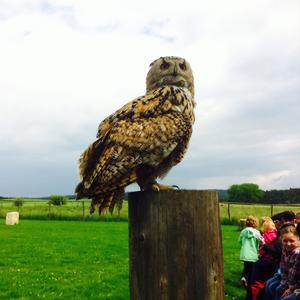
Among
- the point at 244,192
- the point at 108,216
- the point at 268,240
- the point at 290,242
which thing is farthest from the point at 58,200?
the point at 290,242

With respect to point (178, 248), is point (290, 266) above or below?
below

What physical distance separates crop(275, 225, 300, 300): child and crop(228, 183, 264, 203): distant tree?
97320 mm

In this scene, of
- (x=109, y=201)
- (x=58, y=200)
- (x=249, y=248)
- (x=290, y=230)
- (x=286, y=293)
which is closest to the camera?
(x=109, y=201)

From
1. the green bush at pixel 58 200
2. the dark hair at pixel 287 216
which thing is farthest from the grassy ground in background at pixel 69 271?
the green bush at pixel 58 200

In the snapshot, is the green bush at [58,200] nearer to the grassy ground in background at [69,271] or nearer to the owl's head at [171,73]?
the grassy ground in background at [69,271]

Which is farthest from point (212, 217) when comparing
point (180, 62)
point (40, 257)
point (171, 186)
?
point (40, 257)

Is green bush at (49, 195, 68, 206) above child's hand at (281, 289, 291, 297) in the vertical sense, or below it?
above

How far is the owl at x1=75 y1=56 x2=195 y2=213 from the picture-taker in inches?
135

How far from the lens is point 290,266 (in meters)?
5.57

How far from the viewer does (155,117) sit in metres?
3.75

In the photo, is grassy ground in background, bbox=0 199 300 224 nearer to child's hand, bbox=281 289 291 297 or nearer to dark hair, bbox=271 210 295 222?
dark hair, bbox=271 210 295 222

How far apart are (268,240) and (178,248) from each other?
6.49 m

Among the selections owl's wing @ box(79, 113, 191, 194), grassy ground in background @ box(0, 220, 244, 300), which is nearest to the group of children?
grassy ground in background @ box(0, 220, 244, 300)

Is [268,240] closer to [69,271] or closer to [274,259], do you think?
[274,259]
